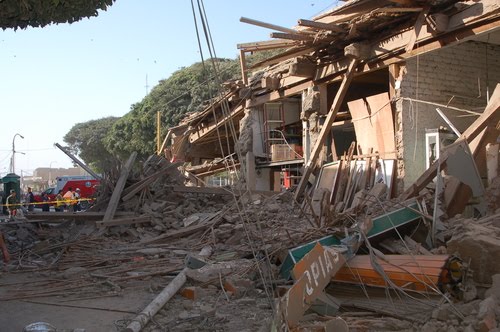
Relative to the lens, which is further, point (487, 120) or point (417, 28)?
point (417, 28)

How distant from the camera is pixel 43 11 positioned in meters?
6.01

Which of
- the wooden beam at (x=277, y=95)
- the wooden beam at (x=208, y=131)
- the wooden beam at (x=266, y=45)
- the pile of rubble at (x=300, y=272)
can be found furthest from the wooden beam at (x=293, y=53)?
the wooden beam at (x=208, y=131)

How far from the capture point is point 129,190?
12.6 metres

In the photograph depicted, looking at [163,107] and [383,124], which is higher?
[163,107]

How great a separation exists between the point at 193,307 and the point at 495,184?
14.7ft

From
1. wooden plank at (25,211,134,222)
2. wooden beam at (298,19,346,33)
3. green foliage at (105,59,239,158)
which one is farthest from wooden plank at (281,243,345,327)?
green foliage at (105,59,239,158)

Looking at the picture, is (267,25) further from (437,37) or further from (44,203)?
(44,203)

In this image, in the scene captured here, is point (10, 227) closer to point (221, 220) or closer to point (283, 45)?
point (221, 220)

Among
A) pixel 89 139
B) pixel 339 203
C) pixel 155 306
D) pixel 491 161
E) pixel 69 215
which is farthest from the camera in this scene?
pixel 89 139

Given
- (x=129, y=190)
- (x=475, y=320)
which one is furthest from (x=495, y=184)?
(x=129, y=190)

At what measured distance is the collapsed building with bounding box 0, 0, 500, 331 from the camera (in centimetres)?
502

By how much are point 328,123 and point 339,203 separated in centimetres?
319

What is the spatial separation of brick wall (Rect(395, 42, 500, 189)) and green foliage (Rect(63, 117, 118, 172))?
1706 inches

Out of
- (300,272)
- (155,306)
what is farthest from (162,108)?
(300,272)
